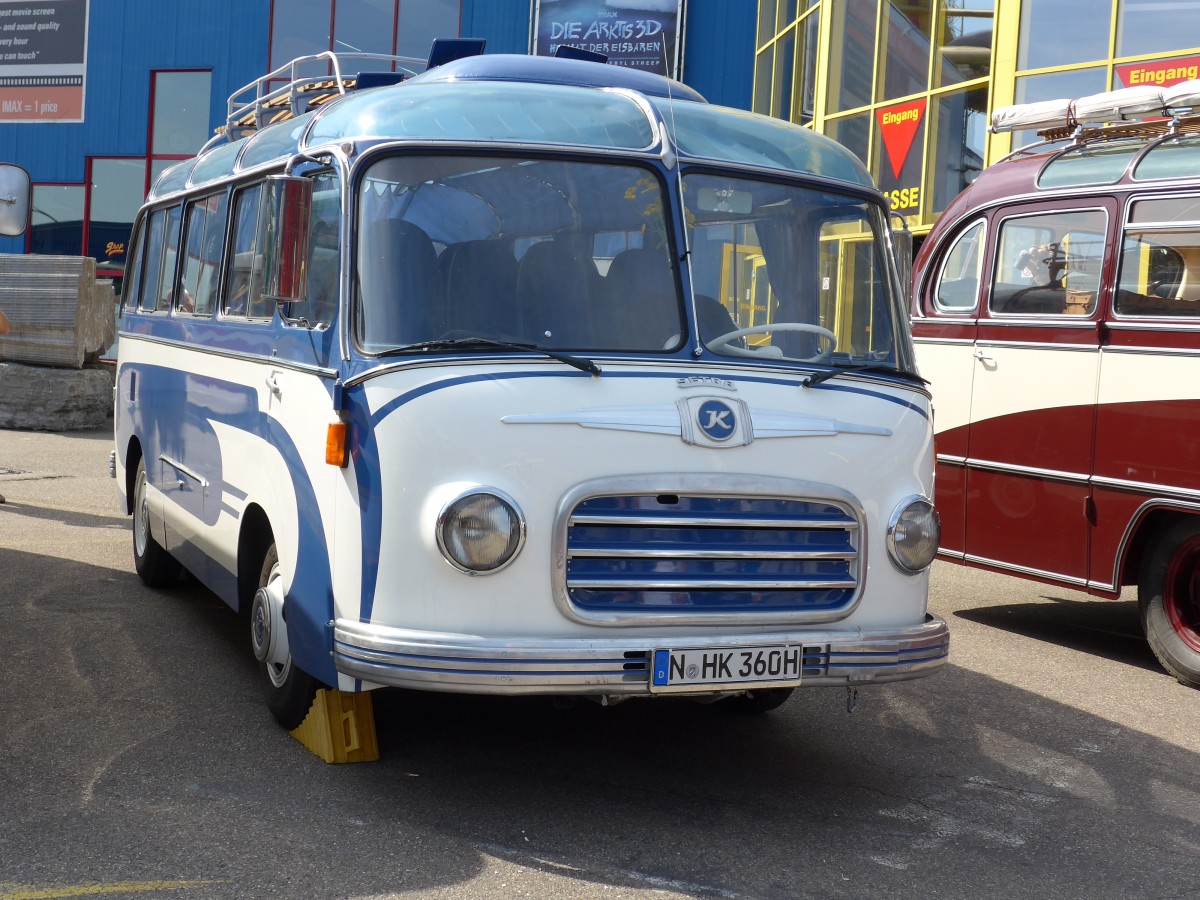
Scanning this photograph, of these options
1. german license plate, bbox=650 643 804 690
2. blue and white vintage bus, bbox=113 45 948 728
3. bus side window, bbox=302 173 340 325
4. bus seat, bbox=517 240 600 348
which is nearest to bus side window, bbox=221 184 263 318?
blue and white vintage bus, bbox=113 45 948 728

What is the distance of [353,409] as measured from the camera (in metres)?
4.88

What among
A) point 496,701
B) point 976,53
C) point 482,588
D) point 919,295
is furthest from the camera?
point 976,53

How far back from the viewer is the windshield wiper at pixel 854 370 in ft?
17.0

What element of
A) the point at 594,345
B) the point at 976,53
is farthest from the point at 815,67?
the point at 594,345

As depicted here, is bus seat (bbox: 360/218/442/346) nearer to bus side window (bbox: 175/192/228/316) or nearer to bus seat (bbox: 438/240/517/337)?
bus seat (bbox: 438/240/517/337)

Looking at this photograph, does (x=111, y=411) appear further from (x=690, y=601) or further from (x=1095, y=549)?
(x=690, y=601)

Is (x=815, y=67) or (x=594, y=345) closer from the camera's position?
(x=594, y=345)

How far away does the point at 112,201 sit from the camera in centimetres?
3050

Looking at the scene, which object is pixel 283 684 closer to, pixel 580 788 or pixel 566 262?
pixel 580 788

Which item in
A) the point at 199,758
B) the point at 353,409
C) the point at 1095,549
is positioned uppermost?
the point at 353,409

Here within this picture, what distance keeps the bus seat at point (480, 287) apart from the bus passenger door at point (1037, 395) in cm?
400

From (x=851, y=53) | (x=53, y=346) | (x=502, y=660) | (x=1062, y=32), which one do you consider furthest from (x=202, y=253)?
(x=851, y=53)

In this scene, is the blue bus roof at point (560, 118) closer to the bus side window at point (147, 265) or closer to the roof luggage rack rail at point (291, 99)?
the roof luggage rack rail at point (291, 99)

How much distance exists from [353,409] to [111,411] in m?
14.4
